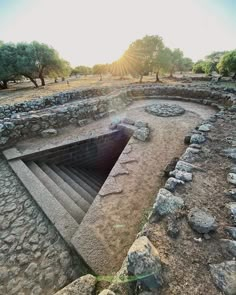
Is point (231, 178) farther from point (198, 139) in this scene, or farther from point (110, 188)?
point (110, 188)

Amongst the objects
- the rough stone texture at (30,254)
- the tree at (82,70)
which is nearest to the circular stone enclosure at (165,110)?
the rough stone texture at (30,254)

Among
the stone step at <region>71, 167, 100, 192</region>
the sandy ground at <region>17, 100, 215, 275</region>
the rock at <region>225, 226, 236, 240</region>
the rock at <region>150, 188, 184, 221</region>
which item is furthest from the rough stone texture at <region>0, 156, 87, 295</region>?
the stone step at <region>71, 167, 100, 192</region>

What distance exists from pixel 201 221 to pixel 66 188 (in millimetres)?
2909

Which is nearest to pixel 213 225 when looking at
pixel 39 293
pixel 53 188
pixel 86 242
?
pixel 86 242

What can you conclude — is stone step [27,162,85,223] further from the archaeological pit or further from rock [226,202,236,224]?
rock [226,202,236,224]

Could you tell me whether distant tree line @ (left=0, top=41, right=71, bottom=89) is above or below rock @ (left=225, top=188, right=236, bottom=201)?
above

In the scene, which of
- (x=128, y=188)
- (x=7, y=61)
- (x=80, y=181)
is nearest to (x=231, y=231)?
(x=128, y=188)

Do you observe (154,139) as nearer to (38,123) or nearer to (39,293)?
(38,123)

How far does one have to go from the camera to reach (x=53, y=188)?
12.4ft

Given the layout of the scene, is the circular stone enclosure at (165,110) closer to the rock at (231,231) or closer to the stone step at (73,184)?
the stone step at (73,184)

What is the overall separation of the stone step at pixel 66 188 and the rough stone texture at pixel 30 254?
80cm

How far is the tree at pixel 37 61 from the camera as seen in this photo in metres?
21.1

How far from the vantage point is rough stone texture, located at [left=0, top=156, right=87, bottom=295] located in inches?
87.2

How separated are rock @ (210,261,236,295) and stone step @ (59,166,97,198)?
3.29 m
